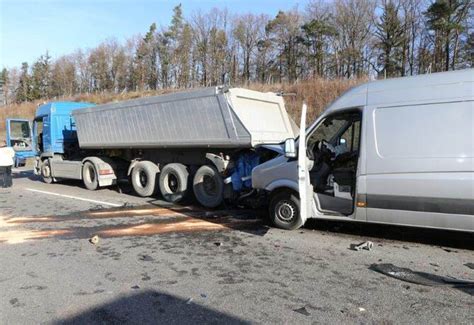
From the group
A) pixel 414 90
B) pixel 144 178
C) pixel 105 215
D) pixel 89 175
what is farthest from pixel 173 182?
pixel 414 90

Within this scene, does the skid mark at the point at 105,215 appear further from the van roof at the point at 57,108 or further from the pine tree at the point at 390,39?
the pine tree at the point at 390,39

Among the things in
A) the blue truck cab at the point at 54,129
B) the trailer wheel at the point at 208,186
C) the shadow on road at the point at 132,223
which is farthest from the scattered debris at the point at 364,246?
the blue truck cab at the point at 54,129

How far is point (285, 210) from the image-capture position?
278 inches

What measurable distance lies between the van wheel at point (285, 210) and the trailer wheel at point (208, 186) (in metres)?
2.59

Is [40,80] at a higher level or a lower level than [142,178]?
higher

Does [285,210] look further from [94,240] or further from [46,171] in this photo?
[46,171]

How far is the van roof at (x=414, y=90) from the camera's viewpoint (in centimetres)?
552

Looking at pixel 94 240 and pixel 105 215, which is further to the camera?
pixel 105 215

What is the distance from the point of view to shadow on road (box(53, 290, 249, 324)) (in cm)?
A: 382

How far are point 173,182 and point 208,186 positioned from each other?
132 centimetres

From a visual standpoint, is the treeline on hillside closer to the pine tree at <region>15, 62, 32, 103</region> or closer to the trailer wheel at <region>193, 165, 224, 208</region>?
the pine tree at <region>15, 62, 32, 103</region>

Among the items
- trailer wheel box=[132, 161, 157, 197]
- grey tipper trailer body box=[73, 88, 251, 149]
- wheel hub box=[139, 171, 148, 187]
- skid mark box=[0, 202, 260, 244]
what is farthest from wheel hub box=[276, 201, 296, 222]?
wheel hub box=[139, 171, 148, 187]

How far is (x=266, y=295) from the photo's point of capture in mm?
4395

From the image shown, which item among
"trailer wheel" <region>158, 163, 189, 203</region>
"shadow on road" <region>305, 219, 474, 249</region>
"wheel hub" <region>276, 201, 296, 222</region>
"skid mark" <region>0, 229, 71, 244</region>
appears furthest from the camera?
"trailer wheel" <region>158, 163, 189, 203</region>
